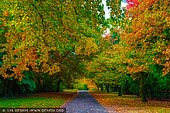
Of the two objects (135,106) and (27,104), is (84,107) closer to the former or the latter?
(27,104)

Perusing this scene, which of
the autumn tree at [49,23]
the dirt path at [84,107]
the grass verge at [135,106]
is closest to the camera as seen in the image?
the autumn tree at [49,23]

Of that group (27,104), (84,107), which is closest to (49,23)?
(84,107)

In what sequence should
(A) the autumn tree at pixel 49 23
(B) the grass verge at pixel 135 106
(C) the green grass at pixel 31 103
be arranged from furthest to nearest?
(C) the green grass at pixel 31 103 < (B) the grass verge at pixel 135 106 < (A) the autumn tree at pixel 49 23

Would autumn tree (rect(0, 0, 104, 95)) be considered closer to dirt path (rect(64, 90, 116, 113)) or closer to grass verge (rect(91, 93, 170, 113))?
dirt path (rect(64, 90, 116, 113))

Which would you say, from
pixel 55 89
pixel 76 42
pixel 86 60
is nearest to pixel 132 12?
pixel 76 42

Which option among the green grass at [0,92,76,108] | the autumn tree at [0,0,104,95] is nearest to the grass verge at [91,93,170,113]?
the green grass at [0,92,76,108]

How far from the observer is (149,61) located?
96.9ft

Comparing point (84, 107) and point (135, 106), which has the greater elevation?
point (84, 107)

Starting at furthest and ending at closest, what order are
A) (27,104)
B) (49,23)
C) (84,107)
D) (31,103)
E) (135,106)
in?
(135,106)
(31,103)
(27,104)
(84,107)
(49,23)

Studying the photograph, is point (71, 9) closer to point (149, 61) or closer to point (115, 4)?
point (115, 4)

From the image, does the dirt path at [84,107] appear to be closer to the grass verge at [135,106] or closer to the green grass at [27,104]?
the grass verge at [135,106]

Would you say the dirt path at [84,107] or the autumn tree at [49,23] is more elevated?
the autumn tree at [49,23]

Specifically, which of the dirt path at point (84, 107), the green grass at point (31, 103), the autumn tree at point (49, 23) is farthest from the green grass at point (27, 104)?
the autumn tree at point (49, 23)

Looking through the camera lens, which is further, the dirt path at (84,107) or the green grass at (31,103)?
the green grass at (31,103)
